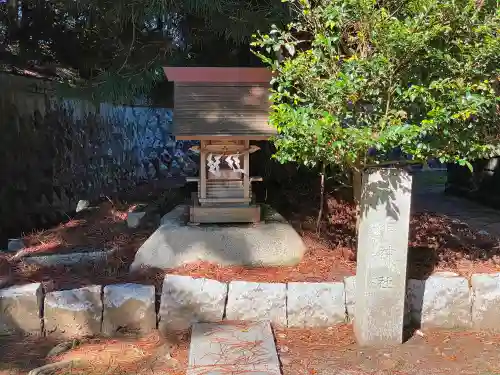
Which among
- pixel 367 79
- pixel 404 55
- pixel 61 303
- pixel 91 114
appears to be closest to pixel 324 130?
pixel 367 79

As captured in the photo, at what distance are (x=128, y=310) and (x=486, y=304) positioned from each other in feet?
9.21

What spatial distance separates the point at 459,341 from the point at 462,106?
70.9 inches

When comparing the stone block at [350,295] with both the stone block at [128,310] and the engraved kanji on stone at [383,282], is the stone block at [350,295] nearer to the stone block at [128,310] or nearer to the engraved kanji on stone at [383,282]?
the engraved kanji on stone at [383,282]

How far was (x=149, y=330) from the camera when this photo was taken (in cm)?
385

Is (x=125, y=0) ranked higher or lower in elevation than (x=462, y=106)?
higher

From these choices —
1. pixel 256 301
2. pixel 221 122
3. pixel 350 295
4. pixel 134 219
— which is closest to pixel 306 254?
pixel 350 295

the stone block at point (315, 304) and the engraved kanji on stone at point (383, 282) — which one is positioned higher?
the engraved kanji on stone at point (383, 282)

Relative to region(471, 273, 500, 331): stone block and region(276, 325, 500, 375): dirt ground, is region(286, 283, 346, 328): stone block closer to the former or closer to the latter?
region(276, 325, 500, 375): dirt ground

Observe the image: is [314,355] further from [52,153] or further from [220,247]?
[52,153]

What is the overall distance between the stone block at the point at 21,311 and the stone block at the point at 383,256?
2.43 m

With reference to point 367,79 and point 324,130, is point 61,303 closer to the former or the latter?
point 324,130

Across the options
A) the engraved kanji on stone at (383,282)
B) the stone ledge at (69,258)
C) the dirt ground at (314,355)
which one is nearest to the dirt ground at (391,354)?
the dirt ground at (314,355)

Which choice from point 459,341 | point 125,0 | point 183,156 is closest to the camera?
point 459,341

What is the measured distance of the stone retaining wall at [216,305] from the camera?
149 inches
